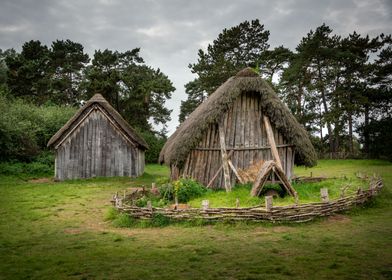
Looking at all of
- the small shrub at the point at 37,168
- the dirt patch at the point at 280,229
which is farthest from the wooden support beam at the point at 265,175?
the small shrub at the point at 37,168

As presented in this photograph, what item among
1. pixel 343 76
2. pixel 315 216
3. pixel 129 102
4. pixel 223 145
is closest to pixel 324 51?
pixel 343 76

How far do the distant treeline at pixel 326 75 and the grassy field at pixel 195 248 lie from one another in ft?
91.0

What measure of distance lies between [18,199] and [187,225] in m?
9.53

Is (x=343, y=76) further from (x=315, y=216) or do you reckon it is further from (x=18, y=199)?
(x=18, y=199)

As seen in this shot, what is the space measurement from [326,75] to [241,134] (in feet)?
94.3

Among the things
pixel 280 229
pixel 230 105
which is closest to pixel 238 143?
pixel 230 105

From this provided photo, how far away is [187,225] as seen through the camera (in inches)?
434

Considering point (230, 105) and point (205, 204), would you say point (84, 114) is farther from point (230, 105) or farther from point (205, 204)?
point (205, 204)

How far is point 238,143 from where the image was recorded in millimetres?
15977

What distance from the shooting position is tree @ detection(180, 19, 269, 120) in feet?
135

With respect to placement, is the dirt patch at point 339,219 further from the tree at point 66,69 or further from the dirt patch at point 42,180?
the tree at point 66,69

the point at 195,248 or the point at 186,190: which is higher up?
the point at 186,190

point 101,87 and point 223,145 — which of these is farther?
point 101,87

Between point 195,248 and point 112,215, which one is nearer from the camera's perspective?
point 195,248
